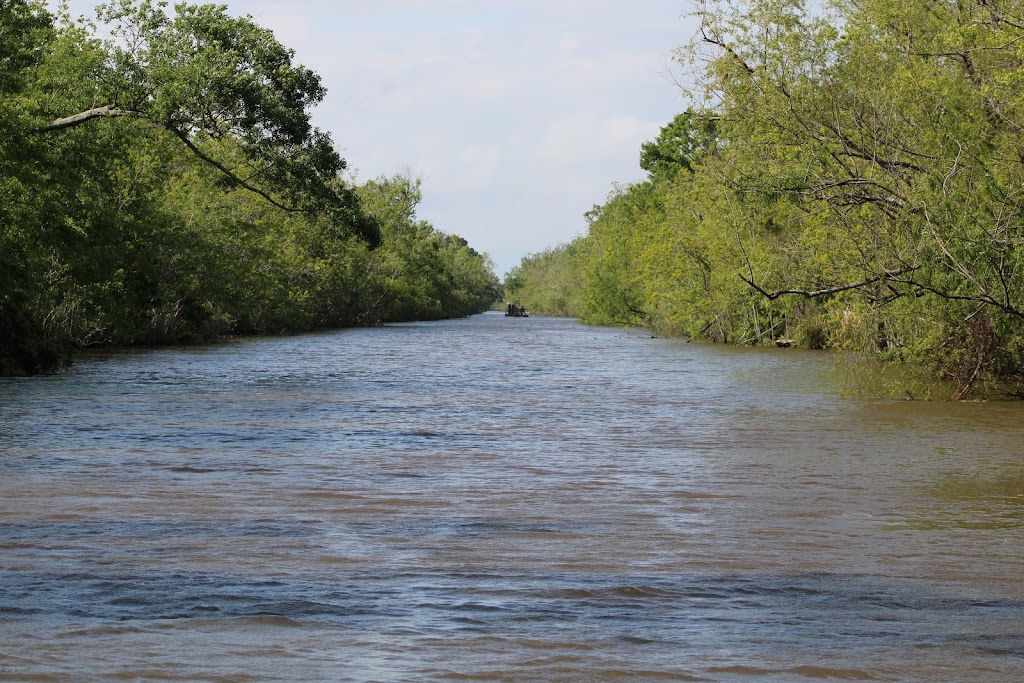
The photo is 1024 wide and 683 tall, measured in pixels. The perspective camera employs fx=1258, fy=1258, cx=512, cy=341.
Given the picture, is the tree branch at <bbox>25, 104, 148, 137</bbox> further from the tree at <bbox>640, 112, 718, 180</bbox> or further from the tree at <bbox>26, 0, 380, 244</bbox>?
the tree at <bbox>640, 112, 718, 180</bbox>

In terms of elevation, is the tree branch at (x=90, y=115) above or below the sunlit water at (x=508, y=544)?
above

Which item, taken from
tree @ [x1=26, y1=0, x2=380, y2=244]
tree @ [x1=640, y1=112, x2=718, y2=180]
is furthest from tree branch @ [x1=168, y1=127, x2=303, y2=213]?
tree @ [x1=640, y1=112, x2=718, y2=180]

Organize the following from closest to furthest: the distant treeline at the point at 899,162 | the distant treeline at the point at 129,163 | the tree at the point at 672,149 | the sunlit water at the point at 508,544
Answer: the sunlit water at the point at 508,544 < the distant treeline at the point at 899,162 < the distant treeline at the point at 129,163 < the tree at the point at 672,149

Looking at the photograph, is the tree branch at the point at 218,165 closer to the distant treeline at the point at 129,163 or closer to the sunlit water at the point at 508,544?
the distant treeline at the point at 129,163

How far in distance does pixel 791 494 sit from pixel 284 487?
16.9 feet

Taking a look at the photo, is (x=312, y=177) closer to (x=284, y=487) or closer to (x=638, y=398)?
(x=638, y=398)

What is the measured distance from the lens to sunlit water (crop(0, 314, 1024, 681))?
674cm

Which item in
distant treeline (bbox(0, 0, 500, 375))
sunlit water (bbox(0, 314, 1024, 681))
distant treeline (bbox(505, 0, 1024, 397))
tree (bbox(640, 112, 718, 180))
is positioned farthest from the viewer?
tree (bbox(640, 112, 718, 180))

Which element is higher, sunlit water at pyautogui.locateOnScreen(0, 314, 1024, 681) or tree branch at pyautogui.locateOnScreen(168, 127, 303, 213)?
tree branch at pyautogui.locateOnScreen(168, 127, 303, 213)

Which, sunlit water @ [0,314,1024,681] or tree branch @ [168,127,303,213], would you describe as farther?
tree branch @ [168,127,303,213]

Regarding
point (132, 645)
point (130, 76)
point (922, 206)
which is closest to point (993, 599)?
point (132, 645)

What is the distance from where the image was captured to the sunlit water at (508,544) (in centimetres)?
674

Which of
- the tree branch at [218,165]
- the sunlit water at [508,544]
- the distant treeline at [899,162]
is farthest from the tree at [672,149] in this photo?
the sunlit water at [508,544]

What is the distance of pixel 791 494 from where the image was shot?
1273cm
